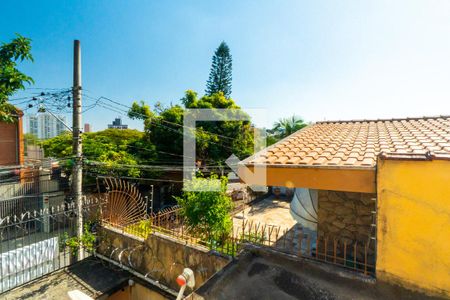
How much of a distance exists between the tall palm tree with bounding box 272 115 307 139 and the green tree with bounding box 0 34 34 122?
70.0 feet

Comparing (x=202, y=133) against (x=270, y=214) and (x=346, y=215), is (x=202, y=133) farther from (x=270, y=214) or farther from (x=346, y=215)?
(x=346, y=215)

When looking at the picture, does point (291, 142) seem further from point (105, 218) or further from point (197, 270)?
point (105, 218)

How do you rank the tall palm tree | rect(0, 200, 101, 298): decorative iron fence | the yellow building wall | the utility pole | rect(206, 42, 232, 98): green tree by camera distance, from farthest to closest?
rect(206, 42, 232, 98): green tree
the tall palm tree
the utility pole
rect(0, 200, 101, 298): decorative iron fence
the yellow building wall

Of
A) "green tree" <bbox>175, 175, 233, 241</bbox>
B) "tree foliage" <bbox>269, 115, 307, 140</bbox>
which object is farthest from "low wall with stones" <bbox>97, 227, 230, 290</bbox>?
"tree foliage" <bbox>269, 115, 307, 140</bbox>

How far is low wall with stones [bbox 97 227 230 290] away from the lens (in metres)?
5.94

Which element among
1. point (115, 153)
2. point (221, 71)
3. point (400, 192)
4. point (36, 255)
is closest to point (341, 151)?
point (400, 192)

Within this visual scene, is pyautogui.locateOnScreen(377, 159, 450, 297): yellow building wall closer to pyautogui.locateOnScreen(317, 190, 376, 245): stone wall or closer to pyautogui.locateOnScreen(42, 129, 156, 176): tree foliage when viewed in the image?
pyautogui.locateOnScreen(317, 190, 376, 245): stone wall

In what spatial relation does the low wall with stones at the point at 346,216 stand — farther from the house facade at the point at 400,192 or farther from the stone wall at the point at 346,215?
the house facade at the point at 400,192

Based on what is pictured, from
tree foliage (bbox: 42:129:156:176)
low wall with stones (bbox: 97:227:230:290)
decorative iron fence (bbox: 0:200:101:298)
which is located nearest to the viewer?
low wall with stones (bbox: 97:227:230:290)

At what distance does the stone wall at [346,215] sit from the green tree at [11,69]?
720 centimetres

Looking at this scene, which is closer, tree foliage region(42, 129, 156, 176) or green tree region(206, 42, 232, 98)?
tree foliage region(42, 129, 156, 176)

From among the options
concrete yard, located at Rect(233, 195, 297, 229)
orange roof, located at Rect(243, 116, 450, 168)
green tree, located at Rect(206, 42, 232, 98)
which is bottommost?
concrete yard, located at Rect(233, 195, 297, 229)

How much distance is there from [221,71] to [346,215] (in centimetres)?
2649

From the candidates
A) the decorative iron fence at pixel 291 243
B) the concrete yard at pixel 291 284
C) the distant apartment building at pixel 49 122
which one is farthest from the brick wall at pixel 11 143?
the concrete yard at pixel 291 284
